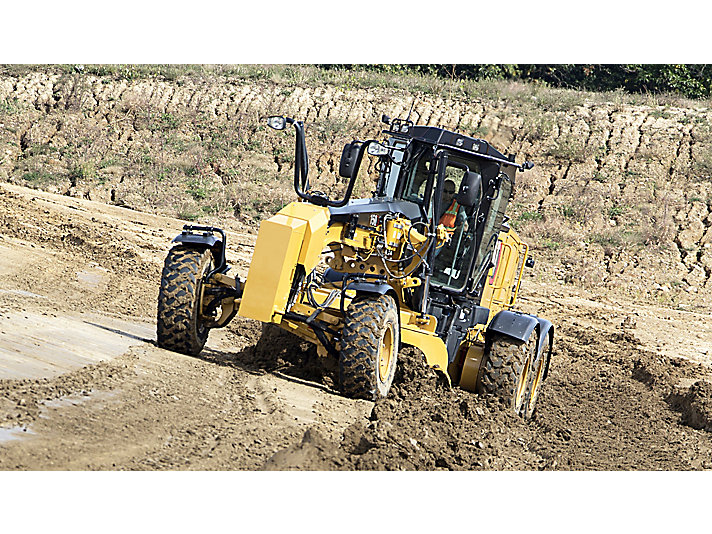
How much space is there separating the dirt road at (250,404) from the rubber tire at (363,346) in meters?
0.17

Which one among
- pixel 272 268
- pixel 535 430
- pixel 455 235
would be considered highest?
pixel 455 235

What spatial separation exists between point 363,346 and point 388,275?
141 centimetres

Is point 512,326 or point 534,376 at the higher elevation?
point 512,326

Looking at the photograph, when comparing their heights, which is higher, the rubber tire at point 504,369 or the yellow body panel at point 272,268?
the yellow body panel at point 272,268

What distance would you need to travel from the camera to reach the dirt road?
6098 millimetres

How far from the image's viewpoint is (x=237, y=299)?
8.62 m

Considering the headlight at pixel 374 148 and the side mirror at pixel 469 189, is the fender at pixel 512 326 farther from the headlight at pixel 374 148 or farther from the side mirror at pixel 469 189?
the headlight at pixel 374 148

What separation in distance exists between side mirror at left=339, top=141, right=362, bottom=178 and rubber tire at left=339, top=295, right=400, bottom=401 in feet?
4.53

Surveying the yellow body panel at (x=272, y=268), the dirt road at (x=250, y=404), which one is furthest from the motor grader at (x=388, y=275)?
the dirt road at (x=250, y=404)

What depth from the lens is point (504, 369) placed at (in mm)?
8781

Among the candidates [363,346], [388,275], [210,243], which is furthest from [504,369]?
[210,243]

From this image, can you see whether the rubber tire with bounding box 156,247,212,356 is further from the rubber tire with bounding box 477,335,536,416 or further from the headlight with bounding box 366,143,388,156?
the rubber tire with bounding box 477,335,536,416

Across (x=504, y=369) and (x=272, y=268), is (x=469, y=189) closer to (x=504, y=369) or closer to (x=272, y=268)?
(x=504, y=369)

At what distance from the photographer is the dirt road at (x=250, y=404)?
610 cm
